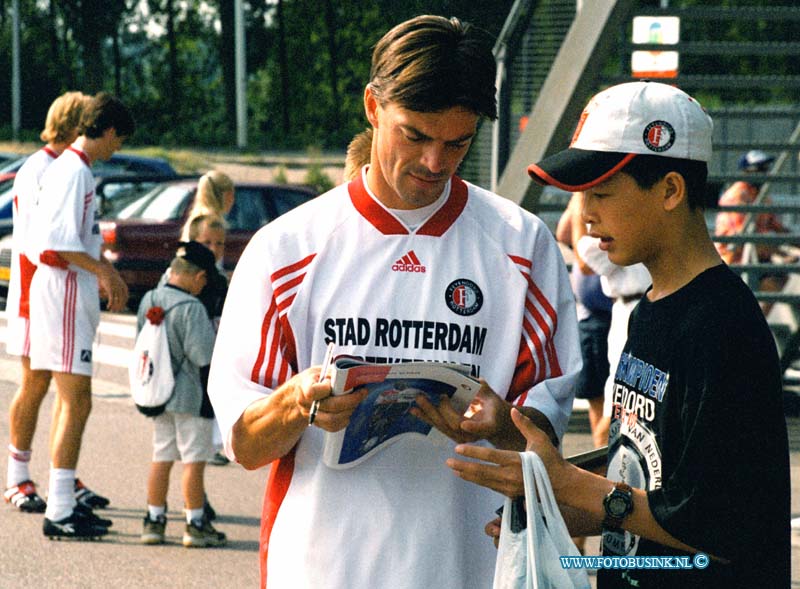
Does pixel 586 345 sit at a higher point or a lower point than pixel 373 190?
lower

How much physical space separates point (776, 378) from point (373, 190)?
892 millimetres

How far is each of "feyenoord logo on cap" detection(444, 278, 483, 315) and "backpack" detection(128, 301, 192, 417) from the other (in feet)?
13.1

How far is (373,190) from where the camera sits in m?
2.69

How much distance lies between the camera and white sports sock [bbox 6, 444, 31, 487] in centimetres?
714

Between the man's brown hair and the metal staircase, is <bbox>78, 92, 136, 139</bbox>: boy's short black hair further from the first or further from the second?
the man's brown hair

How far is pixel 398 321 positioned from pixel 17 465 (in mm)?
5075

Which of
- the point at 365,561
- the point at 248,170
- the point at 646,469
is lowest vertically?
the point at 248,170

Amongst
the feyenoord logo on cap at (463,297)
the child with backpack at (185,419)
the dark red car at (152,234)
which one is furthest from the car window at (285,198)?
the feyenoord logo on cap at (463,297)

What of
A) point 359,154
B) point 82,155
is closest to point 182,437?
point 82,155

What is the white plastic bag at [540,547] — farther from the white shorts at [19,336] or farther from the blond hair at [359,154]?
the white shorts at [19,336]

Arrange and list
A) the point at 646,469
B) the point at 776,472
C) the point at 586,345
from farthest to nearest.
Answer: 1. the point at 586,345
2. the point at 646,469
3. the point at 776,472

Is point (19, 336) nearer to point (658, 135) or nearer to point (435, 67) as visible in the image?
point (435, 67)

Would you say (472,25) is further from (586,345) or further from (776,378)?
(586,345)

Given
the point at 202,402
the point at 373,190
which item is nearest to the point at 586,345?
Answer: the point at 202,402
